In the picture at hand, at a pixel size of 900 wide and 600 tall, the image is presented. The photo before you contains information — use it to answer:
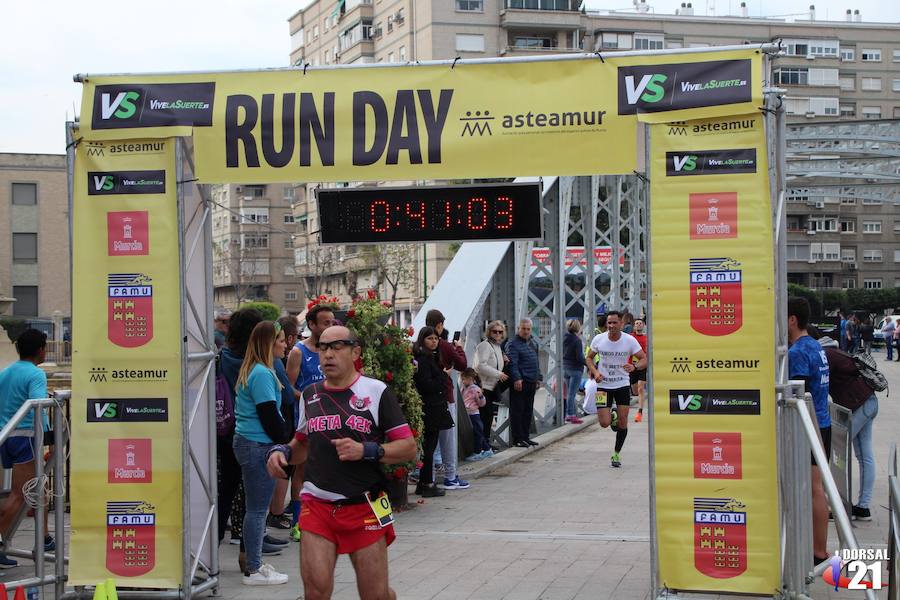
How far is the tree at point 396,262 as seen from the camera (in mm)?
66812

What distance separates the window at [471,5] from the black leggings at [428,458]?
71449mm

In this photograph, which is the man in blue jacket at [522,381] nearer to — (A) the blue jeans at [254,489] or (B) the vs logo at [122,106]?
(A) the blue jeans at [254,489]

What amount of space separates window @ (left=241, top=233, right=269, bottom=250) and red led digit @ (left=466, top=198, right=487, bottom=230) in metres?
90.8

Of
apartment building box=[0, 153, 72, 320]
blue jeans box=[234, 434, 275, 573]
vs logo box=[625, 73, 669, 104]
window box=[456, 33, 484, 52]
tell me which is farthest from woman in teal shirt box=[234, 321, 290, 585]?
window box=[456, 33, 484, 52]

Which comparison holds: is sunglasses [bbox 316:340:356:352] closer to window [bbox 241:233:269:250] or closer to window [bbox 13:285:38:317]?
window [bbox 13:285:38:317]

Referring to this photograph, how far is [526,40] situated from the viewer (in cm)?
8281

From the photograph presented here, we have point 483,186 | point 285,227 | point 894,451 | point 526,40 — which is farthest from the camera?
point 285,227

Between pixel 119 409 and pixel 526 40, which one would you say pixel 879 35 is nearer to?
pixel 526 40

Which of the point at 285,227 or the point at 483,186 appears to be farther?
the point at 285,227

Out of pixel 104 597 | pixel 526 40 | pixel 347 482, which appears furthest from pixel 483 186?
pixel 526 40

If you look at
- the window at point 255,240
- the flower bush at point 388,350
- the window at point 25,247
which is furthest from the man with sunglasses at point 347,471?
the window at point 255,240

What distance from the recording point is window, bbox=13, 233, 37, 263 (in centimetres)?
7300

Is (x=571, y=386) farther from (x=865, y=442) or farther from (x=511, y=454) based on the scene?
(x=865, y=442)

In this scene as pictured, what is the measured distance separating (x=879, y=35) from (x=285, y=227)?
175ft
